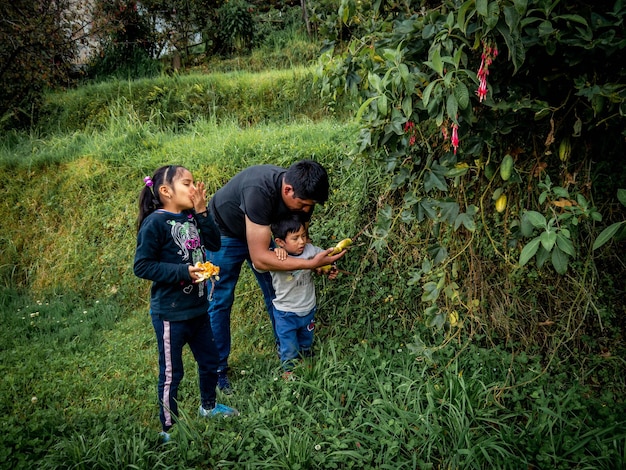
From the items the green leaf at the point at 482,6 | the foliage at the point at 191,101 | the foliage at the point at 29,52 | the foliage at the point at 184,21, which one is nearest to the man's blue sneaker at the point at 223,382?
the green leaf at the point at 482,6

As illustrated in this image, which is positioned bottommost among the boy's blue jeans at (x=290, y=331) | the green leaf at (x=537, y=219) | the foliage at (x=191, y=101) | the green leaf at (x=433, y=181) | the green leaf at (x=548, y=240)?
the boy's blue jeans at (x=290, y=331)

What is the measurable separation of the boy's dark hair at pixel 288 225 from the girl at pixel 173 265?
1.47 feet

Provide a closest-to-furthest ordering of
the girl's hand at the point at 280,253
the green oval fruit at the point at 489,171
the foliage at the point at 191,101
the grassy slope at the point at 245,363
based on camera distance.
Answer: the green oval fruit at the point at 489,171
the grassy slope at the point at 245,363
the girl's hand at the point at 280,253
the foliage at the point at 191,101

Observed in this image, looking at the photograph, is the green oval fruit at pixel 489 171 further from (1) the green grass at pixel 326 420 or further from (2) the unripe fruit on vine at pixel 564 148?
(1) the green grass at pixel 326 420

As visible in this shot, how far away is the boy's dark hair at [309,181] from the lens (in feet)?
10.5

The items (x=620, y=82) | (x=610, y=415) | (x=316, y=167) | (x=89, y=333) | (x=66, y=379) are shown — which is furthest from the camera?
(x=89, y=333)

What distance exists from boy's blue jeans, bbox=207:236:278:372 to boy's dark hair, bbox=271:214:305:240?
0.36 metres

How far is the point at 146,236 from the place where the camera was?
9.80ft

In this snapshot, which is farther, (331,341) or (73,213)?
(73,213)

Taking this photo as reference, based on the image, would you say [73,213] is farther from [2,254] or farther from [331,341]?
[331,341]

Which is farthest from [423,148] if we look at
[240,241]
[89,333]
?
[89,333]

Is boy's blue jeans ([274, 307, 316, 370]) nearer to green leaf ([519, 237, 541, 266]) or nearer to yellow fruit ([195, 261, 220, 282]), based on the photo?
yellow fruit ([195, 261, 220, 282])

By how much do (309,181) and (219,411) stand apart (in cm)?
154

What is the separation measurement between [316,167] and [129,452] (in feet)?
6.32
